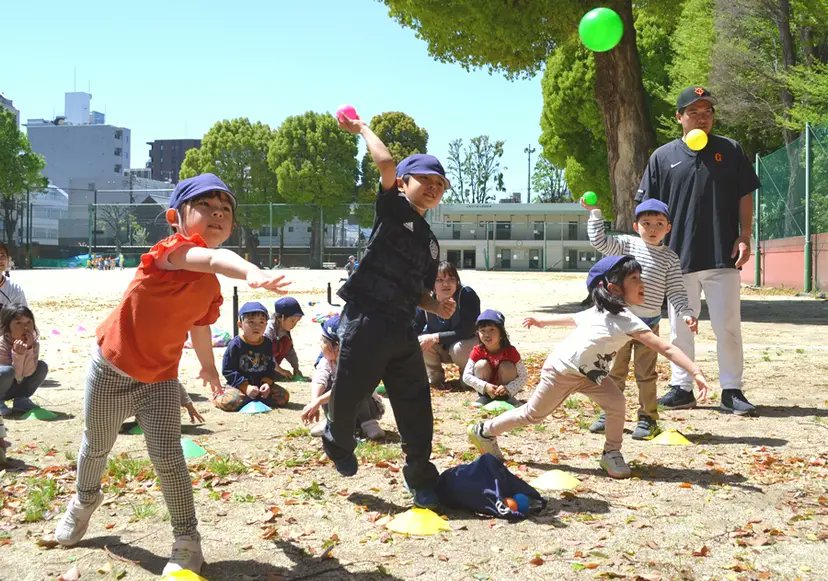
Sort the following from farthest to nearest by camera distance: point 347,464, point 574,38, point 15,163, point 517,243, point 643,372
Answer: point 517,243 → point 15,163 → point 574,38 → point 643,372 → point 347,464

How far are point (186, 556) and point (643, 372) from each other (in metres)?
3.61

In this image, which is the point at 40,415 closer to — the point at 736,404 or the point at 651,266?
the point at 651,266

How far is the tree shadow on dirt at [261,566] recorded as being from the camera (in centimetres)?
353

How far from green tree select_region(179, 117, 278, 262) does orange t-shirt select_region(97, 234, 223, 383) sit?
65.2 m

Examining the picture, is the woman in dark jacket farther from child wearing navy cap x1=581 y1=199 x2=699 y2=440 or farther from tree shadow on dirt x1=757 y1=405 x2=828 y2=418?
tree shadow on dirt x1=757 y1=405 x2=828 y2=418

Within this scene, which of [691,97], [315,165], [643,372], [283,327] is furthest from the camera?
[315,165]

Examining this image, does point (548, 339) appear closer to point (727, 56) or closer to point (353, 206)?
point (727, 56)

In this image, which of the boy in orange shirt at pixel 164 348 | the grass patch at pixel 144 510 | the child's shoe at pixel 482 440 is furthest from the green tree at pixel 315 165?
the boy in orange shirt at pixel 164 348

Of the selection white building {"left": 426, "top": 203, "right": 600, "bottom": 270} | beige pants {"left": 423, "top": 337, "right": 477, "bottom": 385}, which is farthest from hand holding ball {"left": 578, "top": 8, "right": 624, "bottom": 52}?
white building {"left": 426, "top": 203, "right": 600, "bottom": 270}

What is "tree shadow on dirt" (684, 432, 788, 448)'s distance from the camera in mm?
5842

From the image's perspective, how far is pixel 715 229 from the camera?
6.90 meters

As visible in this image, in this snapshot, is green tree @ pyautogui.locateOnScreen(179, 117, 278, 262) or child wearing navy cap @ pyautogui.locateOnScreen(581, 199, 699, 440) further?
green tree @ pyautogui.locateOnScreen(179, 117, 278, 262)

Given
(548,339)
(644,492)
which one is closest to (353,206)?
(548,339)

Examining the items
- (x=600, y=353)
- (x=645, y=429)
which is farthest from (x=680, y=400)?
(x=600, y=353)
